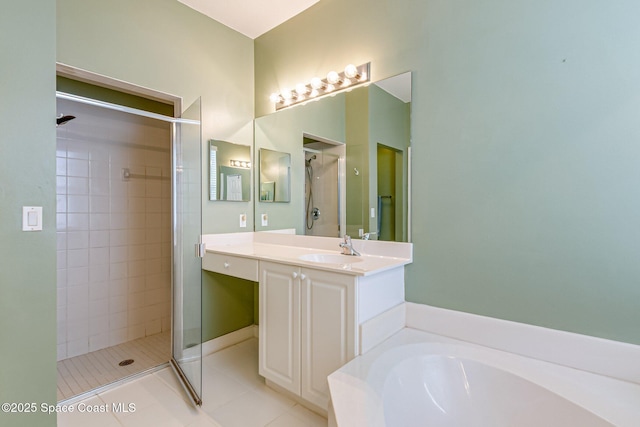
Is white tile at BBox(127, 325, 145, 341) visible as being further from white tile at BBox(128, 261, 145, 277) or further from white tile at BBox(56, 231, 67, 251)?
white tile at BBox(56, 231, 67, 251)

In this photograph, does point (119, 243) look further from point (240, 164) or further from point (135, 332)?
point (240, 164)

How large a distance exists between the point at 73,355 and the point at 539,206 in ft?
11.2

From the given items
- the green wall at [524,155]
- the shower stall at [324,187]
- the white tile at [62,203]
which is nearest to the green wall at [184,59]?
the shower stall at [324,187]

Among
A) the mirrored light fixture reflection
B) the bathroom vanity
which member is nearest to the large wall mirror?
the bathroom vanity

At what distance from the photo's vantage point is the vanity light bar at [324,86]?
2.04m

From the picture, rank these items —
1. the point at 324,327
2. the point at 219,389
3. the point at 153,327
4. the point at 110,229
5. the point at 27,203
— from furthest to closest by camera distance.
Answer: the point at 153,327
the point at 110,229
the point at 219,389
the point at 324,327
the point at 27,203

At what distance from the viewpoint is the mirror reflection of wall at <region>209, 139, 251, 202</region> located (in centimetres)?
248

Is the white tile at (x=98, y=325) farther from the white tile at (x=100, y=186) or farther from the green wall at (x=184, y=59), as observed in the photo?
the white tile at (x=100, y=186)

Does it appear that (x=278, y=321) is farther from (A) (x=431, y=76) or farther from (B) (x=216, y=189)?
(A) (x=431, y=76)

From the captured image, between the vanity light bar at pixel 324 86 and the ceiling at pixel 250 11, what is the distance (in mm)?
570

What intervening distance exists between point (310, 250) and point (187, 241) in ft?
2.83

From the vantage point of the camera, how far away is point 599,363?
1.32 meters

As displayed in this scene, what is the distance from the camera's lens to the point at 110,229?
2680mm

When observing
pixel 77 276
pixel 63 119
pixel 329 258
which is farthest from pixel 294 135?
pixel 77 276
